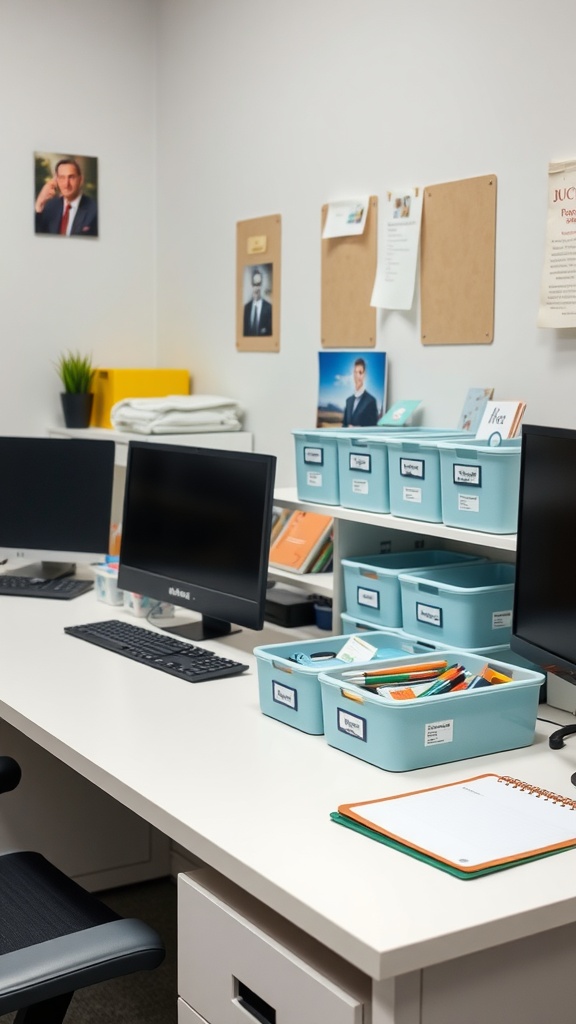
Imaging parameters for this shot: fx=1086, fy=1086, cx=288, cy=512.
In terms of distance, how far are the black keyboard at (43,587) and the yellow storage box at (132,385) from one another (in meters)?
0.82

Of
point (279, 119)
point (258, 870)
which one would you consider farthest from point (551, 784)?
point (279, 119)

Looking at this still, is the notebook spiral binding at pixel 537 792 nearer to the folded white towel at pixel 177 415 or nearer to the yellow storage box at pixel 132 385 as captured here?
the folded white towel at pixel 177 415

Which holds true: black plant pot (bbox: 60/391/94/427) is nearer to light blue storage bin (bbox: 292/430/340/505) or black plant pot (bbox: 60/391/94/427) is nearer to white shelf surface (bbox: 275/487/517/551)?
white shelf surface (bbox: 275/487/517/551)

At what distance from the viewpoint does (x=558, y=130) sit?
2164 millimetres

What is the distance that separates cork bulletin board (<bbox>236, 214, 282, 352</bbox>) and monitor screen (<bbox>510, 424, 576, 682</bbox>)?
1.56 metres

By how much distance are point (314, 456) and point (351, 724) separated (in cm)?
79

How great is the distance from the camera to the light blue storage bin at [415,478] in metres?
2.05

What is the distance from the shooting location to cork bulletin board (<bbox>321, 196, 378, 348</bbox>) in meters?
2.74

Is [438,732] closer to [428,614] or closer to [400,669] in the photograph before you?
[400,669]

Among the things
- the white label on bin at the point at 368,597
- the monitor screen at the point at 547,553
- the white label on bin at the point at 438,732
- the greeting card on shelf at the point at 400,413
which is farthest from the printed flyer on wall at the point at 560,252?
the white label on bin at the point at 438,732

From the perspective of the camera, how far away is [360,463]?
7.26ft

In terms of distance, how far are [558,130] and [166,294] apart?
1.94m

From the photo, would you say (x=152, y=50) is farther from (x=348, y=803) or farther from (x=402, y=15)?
(x=348, y=803)

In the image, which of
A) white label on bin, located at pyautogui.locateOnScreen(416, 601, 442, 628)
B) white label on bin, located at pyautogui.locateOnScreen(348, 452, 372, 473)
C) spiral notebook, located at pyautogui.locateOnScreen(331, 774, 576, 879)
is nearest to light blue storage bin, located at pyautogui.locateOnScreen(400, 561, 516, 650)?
white label on bin, located at pyautogui.locateOnScreen(416, 601, 442, 628)
